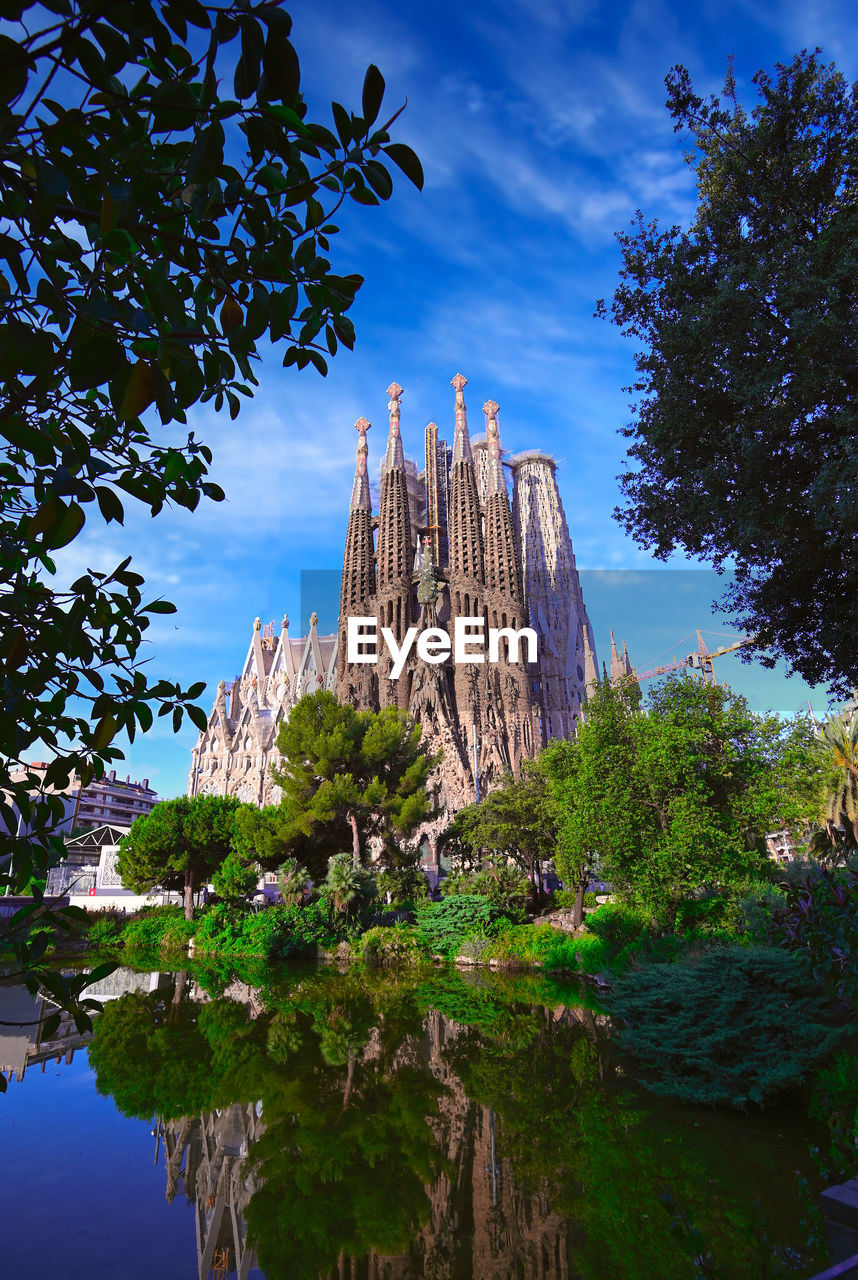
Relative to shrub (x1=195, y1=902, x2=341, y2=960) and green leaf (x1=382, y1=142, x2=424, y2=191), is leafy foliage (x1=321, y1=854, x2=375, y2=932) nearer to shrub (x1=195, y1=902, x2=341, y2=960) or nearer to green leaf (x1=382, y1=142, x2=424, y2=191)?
shrub (x1=195, y1=902, x2=341, y2=960)

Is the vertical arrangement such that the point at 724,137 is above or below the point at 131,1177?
above

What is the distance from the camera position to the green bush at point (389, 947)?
1898 centimetres

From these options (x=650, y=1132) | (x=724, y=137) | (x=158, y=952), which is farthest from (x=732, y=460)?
(x=158, y=952)

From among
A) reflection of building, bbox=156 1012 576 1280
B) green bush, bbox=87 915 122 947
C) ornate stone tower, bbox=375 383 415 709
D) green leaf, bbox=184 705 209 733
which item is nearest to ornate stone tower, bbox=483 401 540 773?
ornate stone tower, bbox=375 383 415 709

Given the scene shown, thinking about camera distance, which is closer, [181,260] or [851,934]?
[181,260]

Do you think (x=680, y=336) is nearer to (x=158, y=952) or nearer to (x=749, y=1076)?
(x=749, y=1076)

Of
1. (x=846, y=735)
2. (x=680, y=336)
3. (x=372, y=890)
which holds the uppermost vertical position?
(x=680, y=336)

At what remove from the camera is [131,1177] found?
18.4ft

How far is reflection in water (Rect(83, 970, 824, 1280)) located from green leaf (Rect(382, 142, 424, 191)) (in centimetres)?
540

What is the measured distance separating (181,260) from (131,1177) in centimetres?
683

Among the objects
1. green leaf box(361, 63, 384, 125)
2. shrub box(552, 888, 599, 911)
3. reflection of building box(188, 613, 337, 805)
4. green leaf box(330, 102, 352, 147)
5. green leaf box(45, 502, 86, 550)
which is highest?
Answer: reflection of building box(188, 613, 337, 805)

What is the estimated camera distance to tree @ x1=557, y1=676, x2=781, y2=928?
1401 centimetres

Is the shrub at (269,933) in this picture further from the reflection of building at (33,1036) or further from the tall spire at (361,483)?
the tall spire at (361,483)

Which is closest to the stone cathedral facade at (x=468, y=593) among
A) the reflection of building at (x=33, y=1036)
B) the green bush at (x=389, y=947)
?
the green bush at (x=389, y=947)
